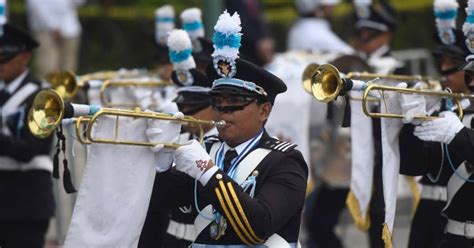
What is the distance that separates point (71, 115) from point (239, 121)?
908 millimetres

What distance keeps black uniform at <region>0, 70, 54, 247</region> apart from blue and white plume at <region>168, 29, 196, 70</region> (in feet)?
4.52

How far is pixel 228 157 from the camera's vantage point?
8.20m

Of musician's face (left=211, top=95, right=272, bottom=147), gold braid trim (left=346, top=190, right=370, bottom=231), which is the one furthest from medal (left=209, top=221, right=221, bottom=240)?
gold braid trim (left=346, top=190, right=370, bottom=231)

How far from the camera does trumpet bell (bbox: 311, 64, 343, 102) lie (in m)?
8.45

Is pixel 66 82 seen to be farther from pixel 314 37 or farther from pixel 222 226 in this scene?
pixel 314 37

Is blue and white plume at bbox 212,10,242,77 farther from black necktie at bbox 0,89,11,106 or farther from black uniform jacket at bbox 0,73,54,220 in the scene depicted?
black necktie at bbox 0,89,11,106

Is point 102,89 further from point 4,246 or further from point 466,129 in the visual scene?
point 466,129

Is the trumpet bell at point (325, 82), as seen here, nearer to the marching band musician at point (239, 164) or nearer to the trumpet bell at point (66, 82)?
the marching band musician at point (239, 164)

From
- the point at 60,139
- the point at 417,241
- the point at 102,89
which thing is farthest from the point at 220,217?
the point at 102,89

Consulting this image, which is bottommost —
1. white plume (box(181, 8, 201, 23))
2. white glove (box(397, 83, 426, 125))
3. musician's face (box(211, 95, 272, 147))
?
musician's face (box(211, 95, 272, 147))

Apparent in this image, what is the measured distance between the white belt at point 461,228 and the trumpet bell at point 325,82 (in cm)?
119

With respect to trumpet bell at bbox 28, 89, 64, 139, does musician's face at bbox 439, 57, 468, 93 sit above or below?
above

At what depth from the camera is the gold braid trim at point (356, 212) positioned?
10930mm

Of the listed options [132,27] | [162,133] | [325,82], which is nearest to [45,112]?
[162,133]
